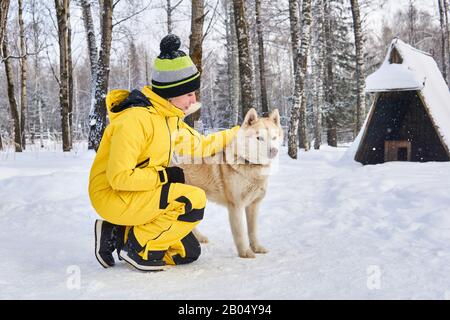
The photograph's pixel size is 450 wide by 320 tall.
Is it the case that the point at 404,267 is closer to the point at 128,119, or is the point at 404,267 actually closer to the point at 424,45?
the point at 128,119

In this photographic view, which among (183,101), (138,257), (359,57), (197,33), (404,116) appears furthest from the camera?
(359,57)

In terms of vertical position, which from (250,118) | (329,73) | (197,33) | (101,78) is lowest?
(250,118)

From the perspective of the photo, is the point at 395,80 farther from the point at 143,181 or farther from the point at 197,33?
the point at 143,181

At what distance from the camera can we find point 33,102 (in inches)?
1503

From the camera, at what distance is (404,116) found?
7.72 meters

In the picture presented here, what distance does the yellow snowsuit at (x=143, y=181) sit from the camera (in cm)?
234

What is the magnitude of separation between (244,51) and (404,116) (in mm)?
3377

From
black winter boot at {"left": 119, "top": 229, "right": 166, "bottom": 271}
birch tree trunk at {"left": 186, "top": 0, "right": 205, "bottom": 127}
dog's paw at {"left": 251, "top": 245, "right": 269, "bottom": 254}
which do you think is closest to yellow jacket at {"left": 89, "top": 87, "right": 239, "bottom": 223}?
black winter boot at {"left": 119, "top": 229, "right": 166, "bottom": 271}

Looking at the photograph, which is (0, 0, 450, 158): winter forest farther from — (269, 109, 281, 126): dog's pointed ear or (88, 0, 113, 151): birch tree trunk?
(269, 109, 281, 126): dog's pointed ear

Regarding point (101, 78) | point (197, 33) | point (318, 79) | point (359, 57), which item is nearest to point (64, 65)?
point (101, 78)

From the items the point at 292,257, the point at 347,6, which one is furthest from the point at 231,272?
the point at 347,6

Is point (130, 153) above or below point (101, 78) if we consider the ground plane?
below

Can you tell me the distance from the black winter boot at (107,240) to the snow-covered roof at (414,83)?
6262 mm
